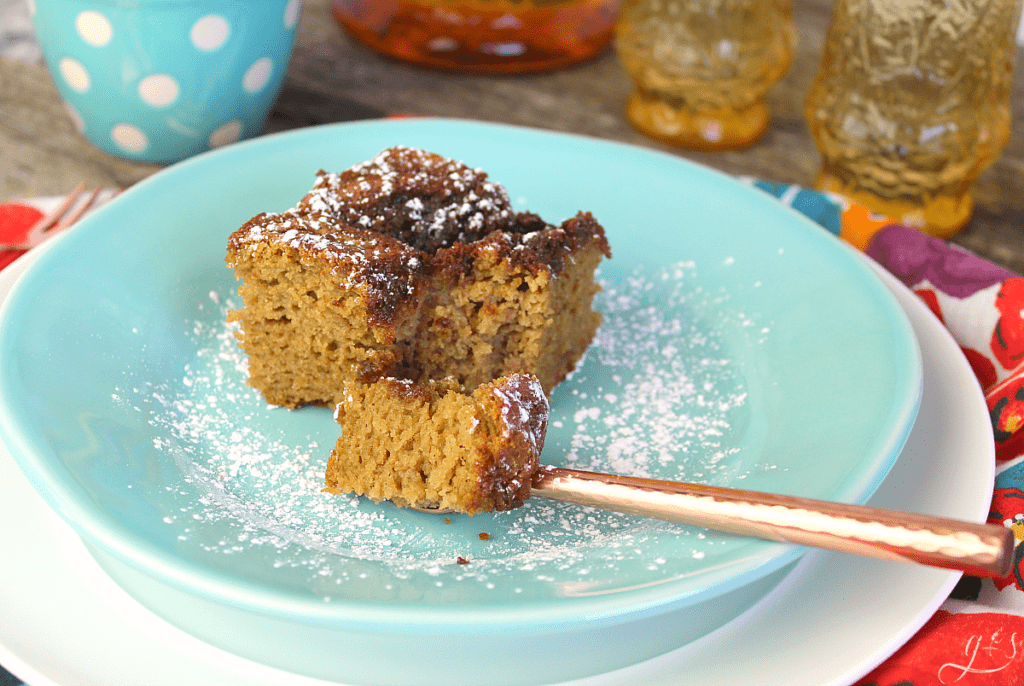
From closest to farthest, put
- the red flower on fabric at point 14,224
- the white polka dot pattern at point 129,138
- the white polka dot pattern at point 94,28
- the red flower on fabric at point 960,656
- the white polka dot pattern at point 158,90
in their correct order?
the red flower on fabric at point 960,656 < the red flower on fabric at point 14,224 < the white polka dot pattern at point 94,28 < the white polka dot pattern at point 158,90 < the white polka dot pattern at point 129,138

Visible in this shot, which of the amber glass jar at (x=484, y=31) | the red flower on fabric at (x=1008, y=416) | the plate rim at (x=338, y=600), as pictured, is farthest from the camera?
the amber glass jar at (x=484, y=31)

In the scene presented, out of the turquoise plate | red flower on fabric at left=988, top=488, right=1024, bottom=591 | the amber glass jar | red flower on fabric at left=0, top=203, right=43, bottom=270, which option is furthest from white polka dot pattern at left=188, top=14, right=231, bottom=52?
red flower on fabric at left=988, top=488, right=1024, bottom=591

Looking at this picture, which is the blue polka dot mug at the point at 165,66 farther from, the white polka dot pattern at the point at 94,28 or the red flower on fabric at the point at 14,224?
the red flower on fabric at the point at 14,224

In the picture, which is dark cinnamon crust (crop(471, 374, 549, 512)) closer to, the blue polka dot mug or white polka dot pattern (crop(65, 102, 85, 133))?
the blue polka dot mug

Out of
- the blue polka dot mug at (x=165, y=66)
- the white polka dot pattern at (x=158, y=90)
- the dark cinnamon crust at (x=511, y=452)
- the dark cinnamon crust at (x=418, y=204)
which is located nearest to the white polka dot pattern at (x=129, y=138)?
the blue polka dot mug at (x=165, y=66)

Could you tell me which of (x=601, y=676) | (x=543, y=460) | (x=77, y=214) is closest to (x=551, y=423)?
(x=543, y=460)

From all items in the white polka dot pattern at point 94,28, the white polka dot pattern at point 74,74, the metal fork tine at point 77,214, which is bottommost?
the metal fork tine at point 77,214

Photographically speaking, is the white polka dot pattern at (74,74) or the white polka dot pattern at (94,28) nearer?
the white polka dot pattern at (94,28)
